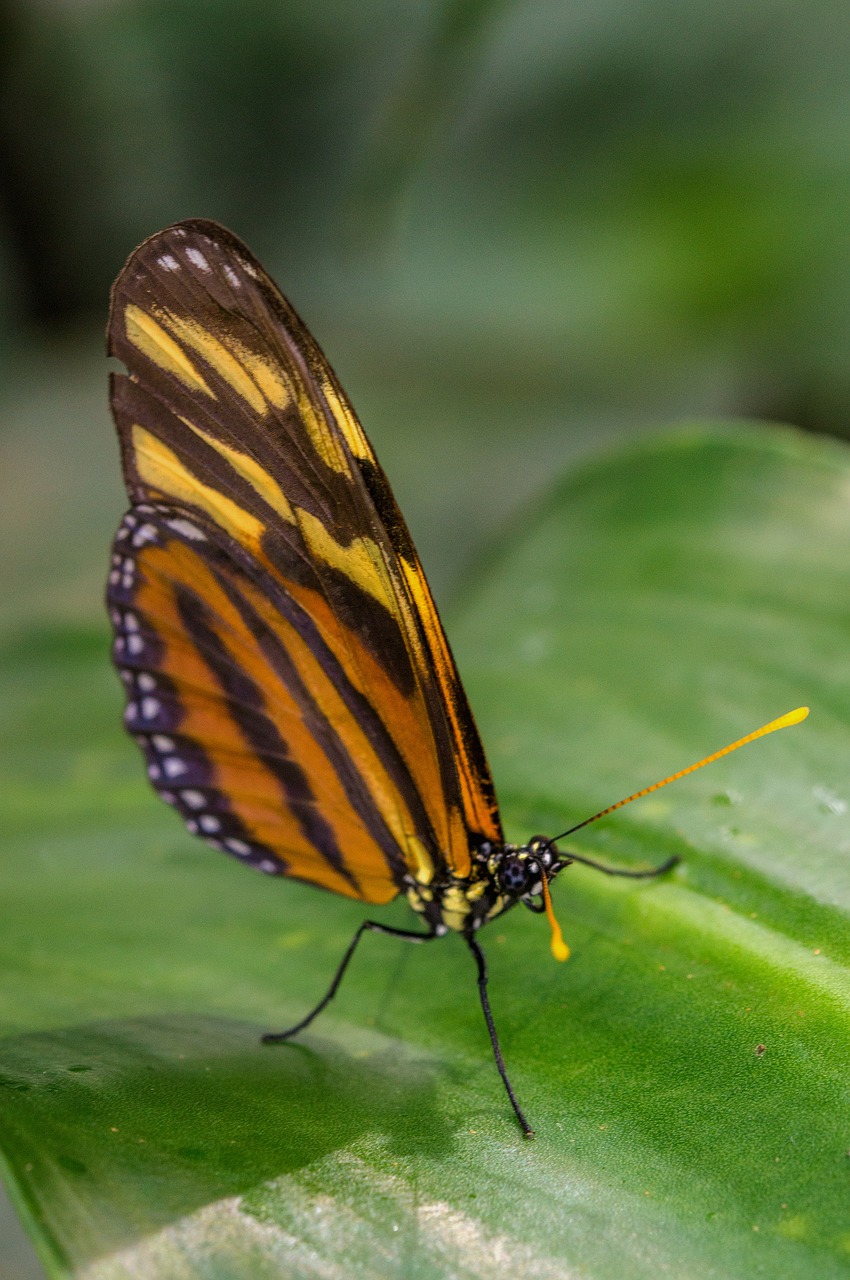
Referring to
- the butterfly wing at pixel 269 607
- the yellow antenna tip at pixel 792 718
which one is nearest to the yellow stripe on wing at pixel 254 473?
the butterfly wing at pixel 269 607

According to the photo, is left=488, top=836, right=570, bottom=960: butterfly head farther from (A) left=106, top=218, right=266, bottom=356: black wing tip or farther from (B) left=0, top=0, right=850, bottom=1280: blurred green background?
(B) left=0, top=0, right=850, bottom=1280: blurred green background

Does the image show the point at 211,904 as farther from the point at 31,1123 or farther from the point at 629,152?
the point at 629,152

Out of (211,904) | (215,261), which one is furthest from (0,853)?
(215,261)

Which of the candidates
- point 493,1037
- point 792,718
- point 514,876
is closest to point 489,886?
point 514,876

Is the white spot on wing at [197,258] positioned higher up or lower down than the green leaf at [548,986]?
higher up

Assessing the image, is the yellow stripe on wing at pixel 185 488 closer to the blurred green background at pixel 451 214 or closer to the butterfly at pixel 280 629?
the butterfly at pixel 280 629

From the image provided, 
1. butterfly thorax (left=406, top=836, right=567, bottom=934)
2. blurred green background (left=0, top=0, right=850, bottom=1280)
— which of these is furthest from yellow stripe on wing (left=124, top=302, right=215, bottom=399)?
blurred green background (left=0, top=0, right=850, bottom=1280)
